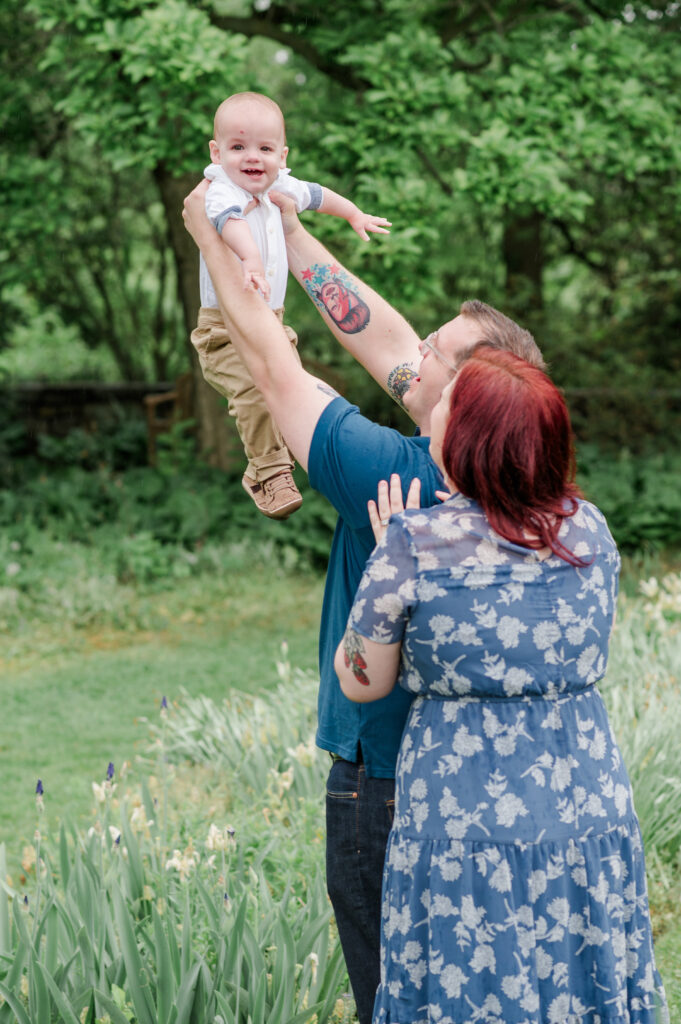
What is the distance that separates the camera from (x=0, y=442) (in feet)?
39.2

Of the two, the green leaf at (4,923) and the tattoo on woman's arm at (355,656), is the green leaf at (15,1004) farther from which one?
the tattoo on woman's arm at (355,656)

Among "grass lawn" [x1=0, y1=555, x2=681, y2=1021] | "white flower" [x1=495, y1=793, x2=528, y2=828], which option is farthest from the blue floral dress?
"grass lawn" [x1=0, y1=555, x2=681, y2=1021]

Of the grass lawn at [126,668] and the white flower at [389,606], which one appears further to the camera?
the grass lawn at [126,668]

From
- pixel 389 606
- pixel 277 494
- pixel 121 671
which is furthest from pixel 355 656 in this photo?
pixel 121 671

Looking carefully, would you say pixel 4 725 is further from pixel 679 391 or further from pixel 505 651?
pixel 679 391

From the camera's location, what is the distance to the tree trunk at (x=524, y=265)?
1257cm

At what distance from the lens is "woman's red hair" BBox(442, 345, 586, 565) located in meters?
1.82

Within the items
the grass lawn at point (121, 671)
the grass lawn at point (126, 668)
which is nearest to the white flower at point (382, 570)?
the grass lawn at point (126, 668)

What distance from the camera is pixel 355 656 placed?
1.90 metres

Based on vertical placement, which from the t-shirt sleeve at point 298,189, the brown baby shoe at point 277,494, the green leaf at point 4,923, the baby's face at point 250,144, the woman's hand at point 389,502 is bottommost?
the green leaf at point 4,923

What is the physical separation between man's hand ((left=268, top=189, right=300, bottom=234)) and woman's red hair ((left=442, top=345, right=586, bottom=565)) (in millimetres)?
747

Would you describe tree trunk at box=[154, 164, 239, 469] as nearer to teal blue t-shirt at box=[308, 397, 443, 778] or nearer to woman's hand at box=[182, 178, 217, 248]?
woman's hand at box=[182, 178, 217, 248]

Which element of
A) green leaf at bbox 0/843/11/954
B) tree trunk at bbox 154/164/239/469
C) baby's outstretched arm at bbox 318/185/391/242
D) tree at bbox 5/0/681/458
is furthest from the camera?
tree trunk at bbox 154/164/239/469

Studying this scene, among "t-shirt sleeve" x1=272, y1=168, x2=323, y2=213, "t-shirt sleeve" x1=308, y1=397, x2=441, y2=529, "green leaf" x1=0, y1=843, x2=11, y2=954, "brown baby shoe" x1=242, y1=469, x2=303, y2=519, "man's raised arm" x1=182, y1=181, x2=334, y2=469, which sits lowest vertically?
"green leaf" x1=0, y1=843, x2=11, y2=954
